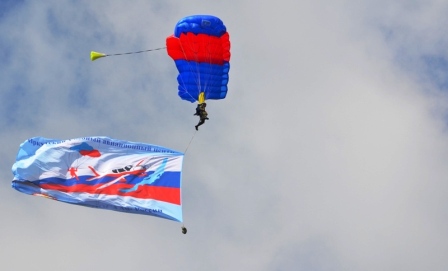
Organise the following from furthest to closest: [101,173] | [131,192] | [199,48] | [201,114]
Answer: [199,48] < [201,114] < [101,173] < [131,192]

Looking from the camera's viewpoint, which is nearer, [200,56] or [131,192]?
[131,192]

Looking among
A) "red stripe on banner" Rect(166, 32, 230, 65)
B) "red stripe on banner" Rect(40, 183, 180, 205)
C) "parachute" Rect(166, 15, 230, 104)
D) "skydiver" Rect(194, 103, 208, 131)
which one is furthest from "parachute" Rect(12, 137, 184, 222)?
"red stripe on banner" Rect(166, 32, 230, 65)

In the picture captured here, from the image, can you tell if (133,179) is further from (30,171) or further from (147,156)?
(30,171)

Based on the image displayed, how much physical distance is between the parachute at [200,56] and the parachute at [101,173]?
4.54 m

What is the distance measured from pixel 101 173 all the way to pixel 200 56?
6576 mm

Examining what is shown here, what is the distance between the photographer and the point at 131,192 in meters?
37.2

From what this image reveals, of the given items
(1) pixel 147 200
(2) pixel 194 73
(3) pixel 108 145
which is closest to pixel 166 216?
(1) pixel 147 200

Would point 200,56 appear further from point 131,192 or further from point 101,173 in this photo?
point 131,192

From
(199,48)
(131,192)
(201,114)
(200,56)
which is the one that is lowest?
(131,192)

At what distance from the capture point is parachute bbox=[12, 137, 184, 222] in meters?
36.9

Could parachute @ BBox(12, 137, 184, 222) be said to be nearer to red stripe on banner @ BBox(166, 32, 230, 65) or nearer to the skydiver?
the skydiver

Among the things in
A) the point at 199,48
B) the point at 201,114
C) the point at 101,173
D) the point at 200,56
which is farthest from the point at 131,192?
the point at 199,48

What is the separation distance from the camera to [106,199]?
37.0 meters

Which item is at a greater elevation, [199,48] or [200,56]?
[199,48]
